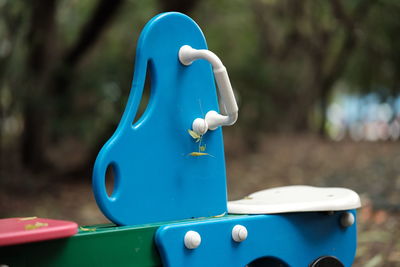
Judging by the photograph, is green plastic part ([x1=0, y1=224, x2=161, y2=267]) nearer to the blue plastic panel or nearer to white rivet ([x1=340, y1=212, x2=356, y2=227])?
the blue plastic panel

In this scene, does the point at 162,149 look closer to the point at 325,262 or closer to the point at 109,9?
the point at 325,262

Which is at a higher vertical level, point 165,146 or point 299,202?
point 165,146

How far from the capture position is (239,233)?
1.97m

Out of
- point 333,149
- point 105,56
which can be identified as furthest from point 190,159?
point 333,149

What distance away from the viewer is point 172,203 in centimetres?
202

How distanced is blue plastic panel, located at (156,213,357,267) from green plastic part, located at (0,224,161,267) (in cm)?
6

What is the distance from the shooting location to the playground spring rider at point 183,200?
5.90 feet

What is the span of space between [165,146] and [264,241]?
55cm

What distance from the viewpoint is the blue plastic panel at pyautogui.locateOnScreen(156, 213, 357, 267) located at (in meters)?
1.84

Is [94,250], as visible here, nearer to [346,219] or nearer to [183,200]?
[183,200]

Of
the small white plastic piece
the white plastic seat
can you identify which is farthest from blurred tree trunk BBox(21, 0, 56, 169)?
the small white plastic piece

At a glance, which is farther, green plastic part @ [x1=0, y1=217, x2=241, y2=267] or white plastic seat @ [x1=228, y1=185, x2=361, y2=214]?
white plastic seat @ [x1=228, y1=185, x2=361, y2=214]

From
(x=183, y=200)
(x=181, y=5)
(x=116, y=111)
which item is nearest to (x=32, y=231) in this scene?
(x=183, y=200)

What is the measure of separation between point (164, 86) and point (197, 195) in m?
0.45
